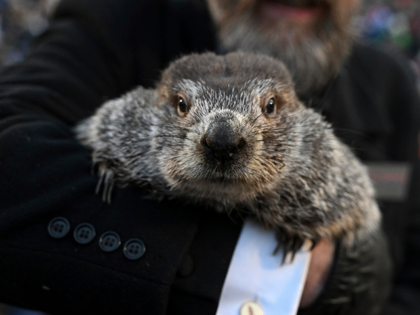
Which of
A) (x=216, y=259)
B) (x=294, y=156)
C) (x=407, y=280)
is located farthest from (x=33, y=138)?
(x=407, y=280)

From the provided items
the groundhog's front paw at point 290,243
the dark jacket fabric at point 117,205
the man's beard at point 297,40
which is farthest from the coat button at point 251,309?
the man's beard at point 297,40

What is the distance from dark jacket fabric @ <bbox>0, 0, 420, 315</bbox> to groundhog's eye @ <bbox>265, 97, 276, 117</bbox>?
25.0 inches

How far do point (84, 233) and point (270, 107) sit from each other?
1188mm

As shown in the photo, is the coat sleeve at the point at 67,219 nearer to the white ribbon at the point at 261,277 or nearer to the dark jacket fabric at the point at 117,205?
the dark jacket fabric at the point at 117,205

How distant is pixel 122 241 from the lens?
155 centimetres

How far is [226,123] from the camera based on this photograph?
1416mm

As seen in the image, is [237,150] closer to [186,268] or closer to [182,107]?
[182,107]

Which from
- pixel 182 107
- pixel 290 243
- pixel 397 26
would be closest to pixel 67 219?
pixel 182 107

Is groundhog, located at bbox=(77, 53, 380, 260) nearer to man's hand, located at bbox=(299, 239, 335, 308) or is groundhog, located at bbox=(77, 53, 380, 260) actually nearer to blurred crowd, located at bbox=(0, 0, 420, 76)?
man's hand, located at bbox=(299, 239, 335, 308)

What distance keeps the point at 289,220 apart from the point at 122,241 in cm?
91

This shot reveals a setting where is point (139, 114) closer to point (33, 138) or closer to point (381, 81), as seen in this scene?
point (33, 138)

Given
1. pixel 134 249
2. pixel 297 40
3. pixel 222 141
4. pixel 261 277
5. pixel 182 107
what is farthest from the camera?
pixel 297 40

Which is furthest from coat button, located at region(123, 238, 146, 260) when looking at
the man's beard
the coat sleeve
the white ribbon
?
the man's beard

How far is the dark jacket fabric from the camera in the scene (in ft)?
4.87
